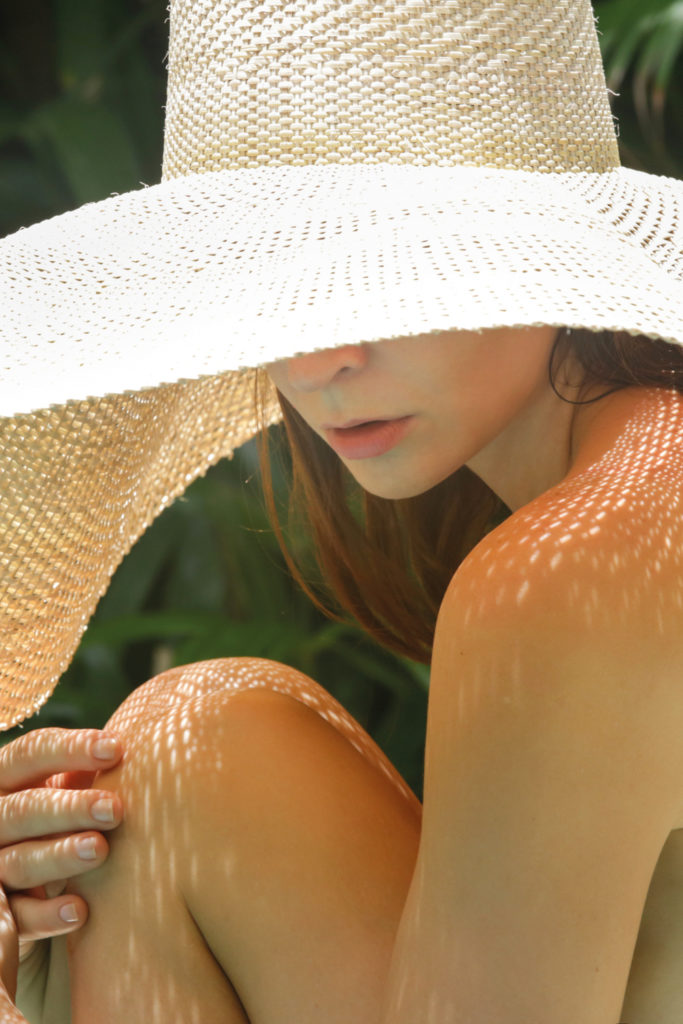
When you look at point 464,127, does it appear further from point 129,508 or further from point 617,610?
point 129,508

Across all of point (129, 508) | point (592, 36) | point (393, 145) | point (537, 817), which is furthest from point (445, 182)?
point (129, 508)

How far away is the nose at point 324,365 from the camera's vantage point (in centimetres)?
52

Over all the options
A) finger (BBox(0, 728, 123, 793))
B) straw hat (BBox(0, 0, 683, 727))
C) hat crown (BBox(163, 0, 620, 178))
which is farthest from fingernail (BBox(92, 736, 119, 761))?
hat crown (BBox(163, 0, 620, 178))

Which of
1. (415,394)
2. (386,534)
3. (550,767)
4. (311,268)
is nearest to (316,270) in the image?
(311,268)

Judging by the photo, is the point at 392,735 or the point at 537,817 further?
the point at 392,735

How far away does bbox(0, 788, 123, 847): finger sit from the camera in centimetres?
60

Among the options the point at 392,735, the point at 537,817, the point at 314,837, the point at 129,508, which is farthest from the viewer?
the point at 392,735

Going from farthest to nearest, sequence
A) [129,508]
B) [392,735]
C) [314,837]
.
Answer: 1. [392,735]
2. [129,508]
3. [314,837]

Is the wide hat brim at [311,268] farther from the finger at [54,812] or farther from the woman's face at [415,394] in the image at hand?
the finger at [54,812]

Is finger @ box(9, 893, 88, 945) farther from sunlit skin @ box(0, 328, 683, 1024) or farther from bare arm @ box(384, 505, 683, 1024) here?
bare arm @ box(384, 505, 683, 1024)

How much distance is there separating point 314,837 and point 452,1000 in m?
0.13

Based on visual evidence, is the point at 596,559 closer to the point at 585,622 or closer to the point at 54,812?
the point at 585,622

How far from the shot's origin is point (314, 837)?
569 millimetres

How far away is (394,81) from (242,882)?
1.30 ft
